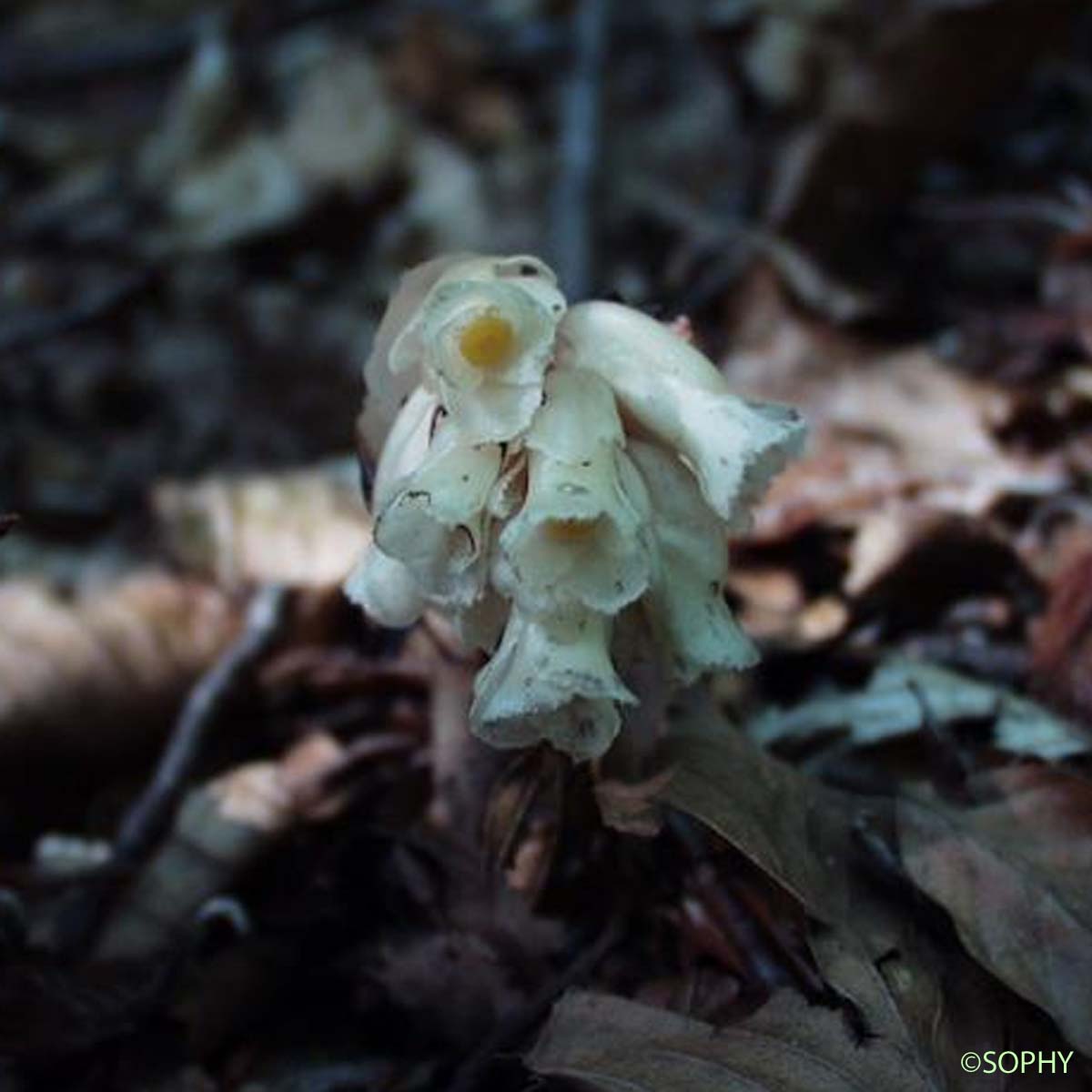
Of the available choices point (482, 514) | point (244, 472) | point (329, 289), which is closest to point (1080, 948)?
point (482, 514)

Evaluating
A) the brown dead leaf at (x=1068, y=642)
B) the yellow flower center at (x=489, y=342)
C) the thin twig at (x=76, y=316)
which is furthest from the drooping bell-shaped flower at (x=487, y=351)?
the thin twig at (x=76, y=316)

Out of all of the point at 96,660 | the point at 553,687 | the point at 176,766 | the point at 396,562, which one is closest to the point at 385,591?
the point at 396,562

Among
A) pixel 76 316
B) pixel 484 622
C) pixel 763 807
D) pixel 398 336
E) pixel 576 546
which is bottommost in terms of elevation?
pixel 76 316

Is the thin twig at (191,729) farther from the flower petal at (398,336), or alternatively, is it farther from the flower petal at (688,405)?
the flower petal at (688,405)

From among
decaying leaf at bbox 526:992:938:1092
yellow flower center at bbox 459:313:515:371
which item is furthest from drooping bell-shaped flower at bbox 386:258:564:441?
decaying leaf at bbox 526:992:938:1092

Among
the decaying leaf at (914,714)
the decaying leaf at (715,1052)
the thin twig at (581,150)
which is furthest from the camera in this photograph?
the thin twig at (581,150)

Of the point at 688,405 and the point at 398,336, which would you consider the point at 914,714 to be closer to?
the point at 688,405
